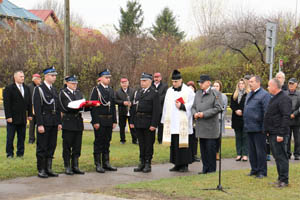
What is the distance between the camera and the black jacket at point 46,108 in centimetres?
1025

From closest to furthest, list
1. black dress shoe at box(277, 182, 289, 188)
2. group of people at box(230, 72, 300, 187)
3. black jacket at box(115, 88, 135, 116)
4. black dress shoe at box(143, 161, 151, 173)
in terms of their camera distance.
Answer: black dress shoe at box(277, 182, 289, 188) → group of people at box(230, 72, 300, 187) → black dress shoe at box(143, 161, 151, 173) → black jacket at box(115, 88, 135, 116)

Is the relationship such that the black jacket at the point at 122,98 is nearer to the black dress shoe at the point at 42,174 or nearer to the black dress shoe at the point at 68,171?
the black dress shoe at the point at 68,171

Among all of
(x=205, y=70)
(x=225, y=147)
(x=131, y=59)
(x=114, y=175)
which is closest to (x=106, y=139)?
(x=114, y=175)

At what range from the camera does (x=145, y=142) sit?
37.1ft

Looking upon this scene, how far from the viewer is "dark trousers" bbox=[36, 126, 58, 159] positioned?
33.6 ft

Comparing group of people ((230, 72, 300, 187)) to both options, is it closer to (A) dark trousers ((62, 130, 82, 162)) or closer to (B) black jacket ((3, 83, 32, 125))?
(A) dark trousers ((62, 130, 82, 162))

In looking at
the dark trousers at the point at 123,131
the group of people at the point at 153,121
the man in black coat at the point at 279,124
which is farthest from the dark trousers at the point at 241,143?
the dark trousers at the point at 123,131

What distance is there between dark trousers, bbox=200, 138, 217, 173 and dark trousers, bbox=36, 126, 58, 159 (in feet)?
10.3

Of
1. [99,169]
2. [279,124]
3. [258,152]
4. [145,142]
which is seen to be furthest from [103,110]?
[279,124]

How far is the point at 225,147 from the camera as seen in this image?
1517 cm

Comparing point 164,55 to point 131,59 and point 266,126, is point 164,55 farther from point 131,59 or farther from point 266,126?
point 266,126

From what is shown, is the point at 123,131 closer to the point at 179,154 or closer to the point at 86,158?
the point at 86,158

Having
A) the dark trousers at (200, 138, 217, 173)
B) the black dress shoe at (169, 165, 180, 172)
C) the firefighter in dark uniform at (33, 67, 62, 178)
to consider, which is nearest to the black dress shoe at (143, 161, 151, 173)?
the black dress shoe at (169, 165, 180, 172)

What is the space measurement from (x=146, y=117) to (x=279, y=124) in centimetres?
309
